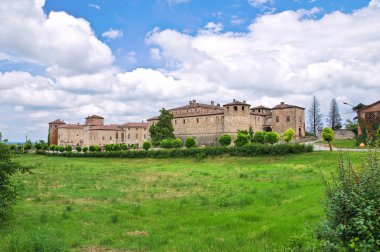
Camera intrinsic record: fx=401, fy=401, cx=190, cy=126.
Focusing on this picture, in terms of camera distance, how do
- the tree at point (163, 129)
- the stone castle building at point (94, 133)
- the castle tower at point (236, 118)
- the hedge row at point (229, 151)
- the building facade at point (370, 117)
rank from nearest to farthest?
the hedge row at point (229, 151), the building facade at point (370, 117), the castle tower at point (236, 118), the tree at point (163, 129), the stone castle building at point (94, 133)

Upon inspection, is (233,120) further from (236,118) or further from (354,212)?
(354,212)

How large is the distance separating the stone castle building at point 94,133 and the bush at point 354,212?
331ft

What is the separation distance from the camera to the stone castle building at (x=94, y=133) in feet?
340

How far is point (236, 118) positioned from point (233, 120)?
0.65m

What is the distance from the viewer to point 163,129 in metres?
76.1

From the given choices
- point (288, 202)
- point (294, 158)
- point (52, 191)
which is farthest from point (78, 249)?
point (294, 158)

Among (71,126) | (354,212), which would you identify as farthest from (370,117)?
(71,126)

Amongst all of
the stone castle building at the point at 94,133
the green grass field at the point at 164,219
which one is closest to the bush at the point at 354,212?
the green grass field at the point at 164,219

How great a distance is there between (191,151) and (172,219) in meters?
36.9

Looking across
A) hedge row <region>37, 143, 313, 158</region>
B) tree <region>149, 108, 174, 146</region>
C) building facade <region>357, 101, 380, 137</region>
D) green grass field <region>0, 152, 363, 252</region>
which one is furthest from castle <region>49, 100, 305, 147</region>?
green grass field <region>0, 152, 363, 252</region>

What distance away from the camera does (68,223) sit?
1148cm

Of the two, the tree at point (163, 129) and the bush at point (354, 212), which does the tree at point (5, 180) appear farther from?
the tree at point (163, 129)

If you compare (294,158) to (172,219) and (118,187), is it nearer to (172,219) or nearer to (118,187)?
(118,187)

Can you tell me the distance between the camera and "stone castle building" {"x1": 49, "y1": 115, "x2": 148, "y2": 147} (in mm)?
103688
